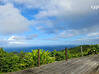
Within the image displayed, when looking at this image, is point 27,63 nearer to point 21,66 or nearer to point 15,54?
point 21,66

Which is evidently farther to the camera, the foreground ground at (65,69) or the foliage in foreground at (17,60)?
the foliage in foreground at (17,60)

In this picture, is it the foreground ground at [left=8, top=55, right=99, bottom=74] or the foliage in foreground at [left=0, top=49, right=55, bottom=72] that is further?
the foliage in foreground at [left=0, top=49, right=55, bottom=72]

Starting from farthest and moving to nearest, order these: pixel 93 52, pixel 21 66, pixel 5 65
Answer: pixel 93 52
pixel 21 66
pixel 5 65

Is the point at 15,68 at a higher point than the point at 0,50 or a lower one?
lower

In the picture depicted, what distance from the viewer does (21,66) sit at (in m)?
7.21

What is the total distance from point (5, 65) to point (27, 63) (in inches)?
50.5

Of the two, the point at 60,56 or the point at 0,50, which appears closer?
the point at 0,50

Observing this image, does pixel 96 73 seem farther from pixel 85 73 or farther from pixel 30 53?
pixel 30 53

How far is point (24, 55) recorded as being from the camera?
763 cm

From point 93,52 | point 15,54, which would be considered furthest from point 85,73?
point 93,52

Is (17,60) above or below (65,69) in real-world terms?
above

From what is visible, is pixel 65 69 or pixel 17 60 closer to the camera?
pixel 65 69

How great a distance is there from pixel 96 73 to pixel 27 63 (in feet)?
13.5

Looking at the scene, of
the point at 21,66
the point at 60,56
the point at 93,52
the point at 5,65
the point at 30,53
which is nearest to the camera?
the point at 5,65
